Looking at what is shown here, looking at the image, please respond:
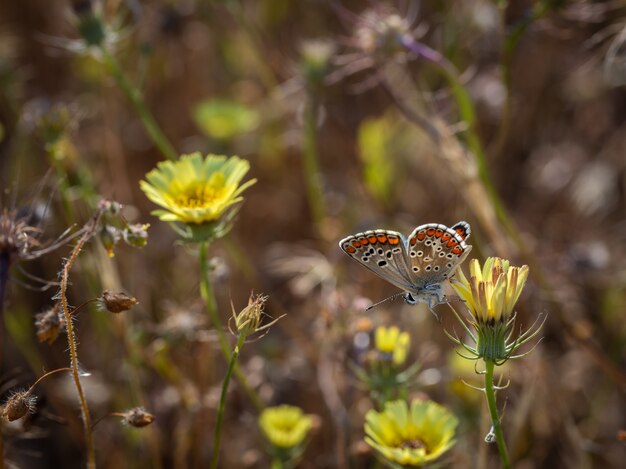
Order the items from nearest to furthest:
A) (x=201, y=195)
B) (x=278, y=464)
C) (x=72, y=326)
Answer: (x=72, y=326) < (x=201, y=195) < (x=278, y=464)

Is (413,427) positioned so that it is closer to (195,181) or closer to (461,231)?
(461,231)

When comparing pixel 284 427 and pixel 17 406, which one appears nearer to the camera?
pixel 17 406

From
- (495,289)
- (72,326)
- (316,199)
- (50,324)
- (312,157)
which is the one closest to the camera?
(495,289)

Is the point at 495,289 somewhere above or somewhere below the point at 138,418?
above

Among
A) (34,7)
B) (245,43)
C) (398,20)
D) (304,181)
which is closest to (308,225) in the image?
(304,181)

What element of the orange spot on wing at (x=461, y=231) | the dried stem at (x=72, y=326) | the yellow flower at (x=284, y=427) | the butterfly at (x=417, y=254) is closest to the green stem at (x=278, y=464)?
the yellow flower at (x=284, y=427)

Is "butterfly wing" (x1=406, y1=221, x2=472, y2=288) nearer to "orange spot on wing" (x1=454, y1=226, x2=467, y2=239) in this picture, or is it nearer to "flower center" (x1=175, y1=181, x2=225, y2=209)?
"orange spot on wing" (x1=454, y1=226, x2=467, y2=239)

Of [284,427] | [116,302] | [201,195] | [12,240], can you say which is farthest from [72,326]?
[284,427]

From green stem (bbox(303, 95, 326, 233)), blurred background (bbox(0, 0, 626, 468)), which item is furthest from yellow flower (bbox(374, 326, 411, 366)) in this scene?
green stem (bbox(303, 95, 326, 233))
